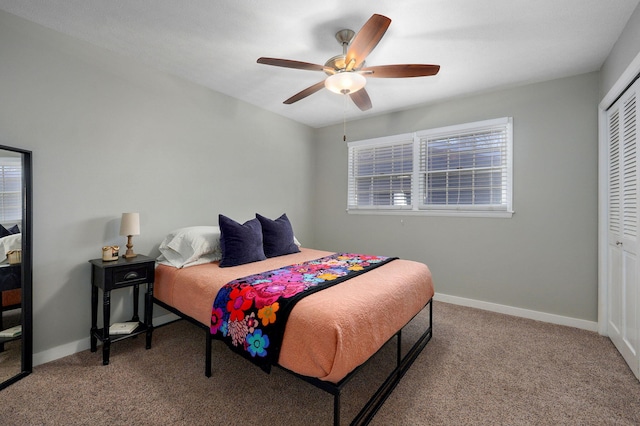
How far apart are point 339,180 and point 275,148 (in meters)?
1.14

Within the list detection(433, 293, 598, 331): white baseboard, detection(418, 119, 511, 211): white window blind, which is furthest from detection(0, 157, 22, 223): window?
detection(433, 293, 598, 331): white baseboard

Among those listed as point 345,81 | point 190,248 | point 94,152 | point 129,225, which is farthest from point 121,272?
point 345,81

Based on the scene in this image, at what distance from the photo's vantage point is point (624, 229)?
2.29 meters

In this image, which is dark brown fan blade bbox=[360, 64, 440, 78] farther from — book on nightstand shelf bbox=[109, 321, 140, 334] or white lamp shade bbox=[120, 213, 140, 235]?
book on nightstand shelf bbox=[109, 321, 140, 334]

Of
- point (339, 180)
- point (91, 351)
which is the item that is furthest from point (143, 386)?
point (339, 180)

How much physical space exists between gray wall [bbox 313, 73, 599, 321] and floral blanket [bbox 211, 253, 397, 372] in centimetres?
187

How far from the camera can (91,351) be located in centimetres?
238

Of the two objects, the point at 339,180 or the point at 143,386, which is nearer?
the point at 143,386

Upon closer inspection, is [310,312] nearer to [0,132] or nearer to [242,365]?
[242,365]

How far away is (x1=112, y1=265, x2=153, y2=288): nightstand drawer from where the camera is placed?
226cm

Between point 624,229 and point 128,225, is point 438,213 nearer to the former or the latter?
point 624,229

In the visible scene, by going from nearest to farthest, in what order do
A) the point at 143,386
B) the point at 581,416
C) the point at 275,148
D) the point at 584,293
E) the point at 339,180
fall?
1. the point at 581,416
2. the point at 143,386
3. the point at 584,293
4. the point at 275,148
5. the point at 339,180

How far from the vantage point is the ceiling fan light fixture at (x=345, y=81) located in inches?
82.5

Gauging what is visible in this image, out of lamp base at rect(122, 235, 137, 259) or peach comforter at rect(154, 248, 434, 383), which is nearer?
peach comforter at rect(154, 248, 434, 383)
